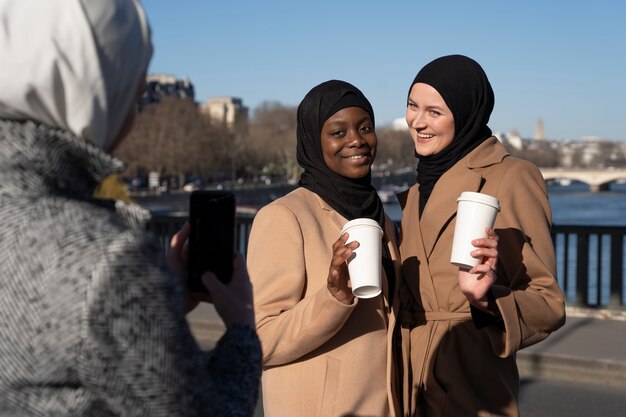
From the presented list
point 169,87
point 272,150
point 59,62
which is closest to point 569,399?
point 59,62

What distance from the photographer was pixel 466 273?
2400 millimetres

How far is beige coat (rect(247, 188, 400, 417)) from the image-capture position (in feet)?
8.50

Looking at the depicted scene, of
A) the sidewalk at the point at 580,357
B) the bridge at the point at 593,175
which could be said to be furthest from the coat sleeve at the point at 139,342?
the bridge at the point at 593,175

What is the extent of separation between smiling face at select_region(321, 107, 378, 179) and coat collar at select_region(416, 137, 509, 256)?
258mm

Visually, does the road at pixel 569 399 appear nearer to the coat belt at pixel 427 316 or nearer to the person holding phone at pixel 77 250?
the coat belt at pixel 427 316

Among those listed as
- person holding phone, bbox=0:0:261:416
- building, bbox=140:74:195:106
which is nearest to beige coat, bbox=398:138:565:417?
person holding phone, bbox=0:0:261:416

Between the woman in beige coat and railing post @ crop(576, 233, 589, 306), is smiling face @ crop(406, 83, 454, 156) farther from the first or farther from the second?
railing post @ crop(576, 233, 589, 306)

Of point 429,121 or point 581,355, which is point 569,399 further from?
point 429,121

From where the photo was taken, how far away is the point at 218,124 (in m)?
92.1

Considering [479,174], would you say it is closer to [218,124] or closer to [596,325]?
[596,325]

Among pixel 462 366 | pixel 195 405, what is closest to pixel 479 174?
pixel 462 366

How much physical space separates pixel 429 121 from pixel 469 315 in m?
0.64

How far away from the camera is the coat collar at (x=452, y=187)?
2.77 m

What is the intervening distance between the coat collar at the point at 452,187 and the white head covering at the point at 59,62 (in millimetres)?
1672
